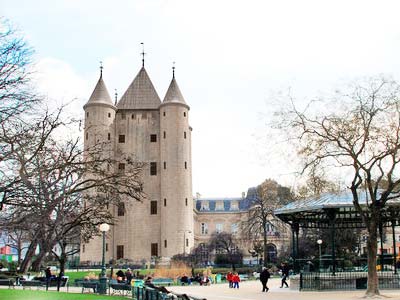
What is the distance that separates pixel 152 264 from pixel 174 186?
10001mm

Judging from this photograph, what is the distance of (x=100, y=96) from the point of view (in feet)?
238

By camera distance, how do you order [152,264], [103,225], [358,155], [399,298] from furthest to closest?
[152,264]
[103,225]
[358,155]
[399,298]

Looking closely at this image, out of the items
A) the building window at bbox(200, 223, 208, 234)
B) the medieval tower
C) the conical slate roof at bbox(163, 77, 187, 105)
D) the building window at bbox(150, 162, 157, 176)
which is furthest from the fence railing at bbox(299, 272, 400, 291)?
the building window at bbox(200, 223, 208, 234)

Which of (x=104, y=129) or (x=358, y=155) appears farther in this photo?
(x=104, y=129)

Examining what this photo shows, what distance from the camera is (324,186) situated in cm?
2258

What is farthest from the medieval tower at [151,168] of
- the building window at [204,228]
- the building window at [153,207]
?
the building window at [204,228]

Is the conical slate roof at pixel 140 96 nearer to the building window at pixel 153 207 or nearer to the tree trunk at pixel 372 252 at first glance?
the building window at pixel 153 207

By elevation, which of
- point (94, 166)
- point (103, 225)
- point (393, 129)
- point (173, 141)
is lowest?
point (103, 225)

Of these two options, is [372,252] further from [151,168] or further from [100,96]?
[100,96]

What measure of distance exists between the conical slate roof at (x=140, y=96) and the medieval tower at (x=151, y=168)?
0.51ft

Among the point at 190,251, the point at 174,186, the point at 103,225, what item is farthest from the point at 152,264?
the point at 103,225

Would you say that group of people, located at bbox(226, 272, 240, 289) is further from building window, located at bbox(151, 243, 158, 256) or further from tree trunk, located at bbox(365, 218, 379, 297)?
building window, located at bbox(151, 243, 158, 256)

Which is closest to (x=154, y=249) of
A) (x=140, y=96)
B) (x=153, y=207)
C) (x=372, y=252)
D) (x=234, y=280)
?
(x=153, y=207)

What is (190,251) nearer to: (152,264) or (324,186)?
(152,264)
